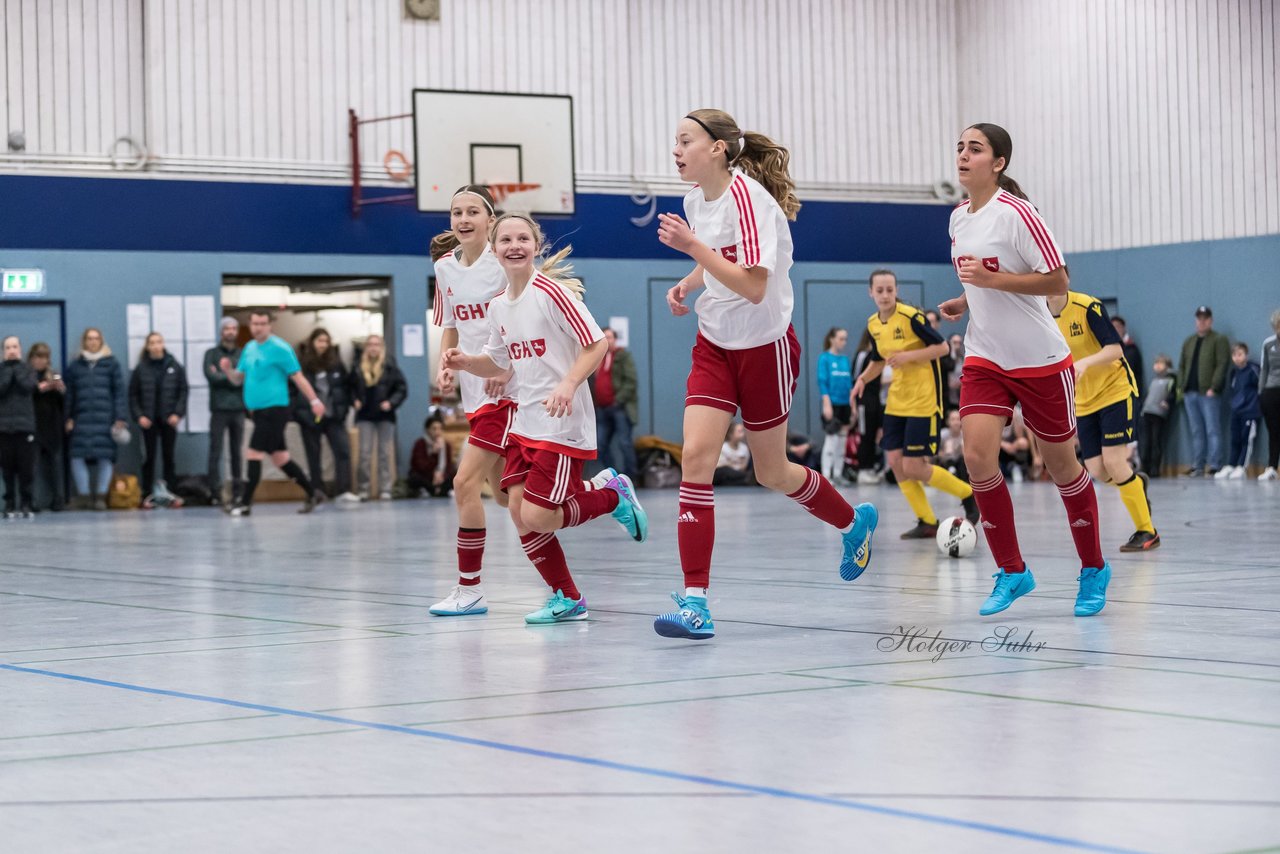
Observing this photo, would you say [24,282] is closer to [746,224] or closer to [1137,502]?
[1137,502]

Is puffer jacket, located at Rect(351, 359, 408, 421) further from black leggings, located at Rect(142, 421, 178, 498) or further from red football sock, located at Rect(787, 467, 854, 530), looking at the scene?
red football sock, located at Rect(787, 467, 854, 530)

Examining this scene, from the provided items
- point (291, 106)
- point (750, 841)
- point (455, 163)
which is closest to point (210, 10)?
point (291, 106)

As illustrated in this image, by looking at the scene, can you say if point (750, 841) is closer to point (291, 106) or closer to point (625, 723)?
point (625, 723)

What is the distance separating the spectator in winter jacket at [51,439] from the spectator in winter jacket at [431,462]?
13.8 feet

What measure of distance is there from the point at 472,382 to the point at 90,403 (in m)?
13.2

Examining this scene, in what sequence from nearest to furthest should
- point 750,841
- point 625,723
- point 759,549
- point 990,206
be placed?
point 750,841, point 625,723, point 990,206, point 759,549

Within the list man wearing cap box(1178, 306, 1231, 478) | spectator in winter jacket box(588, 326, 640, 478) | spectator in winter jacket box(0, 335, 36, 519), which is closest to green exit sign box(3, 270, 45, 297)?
spectator in winter jacket box(0, 335, 36, 519)

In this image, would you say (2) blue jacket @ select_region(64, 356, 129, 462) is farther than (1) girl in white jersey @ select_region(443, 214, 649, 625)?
Yes

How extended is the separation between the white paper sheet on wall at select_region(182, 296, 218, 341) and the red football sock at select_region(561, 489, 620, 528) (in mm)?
14613

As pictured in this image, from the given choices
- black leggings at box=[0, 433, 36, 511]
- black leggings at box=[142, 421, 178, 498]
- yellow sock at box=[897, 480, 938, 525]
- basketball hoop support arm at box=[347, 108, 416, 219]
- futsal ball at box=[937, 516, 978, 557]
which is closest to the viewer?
futsal ball at box=[937, 516, 978, 557]

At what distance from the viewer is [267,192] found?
70.7 ft

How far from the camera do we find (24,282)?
2009cm

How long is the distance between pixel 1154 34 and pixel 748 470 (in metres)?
8.46

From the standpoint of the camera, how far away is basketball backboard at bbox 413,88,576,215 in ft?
67.5
